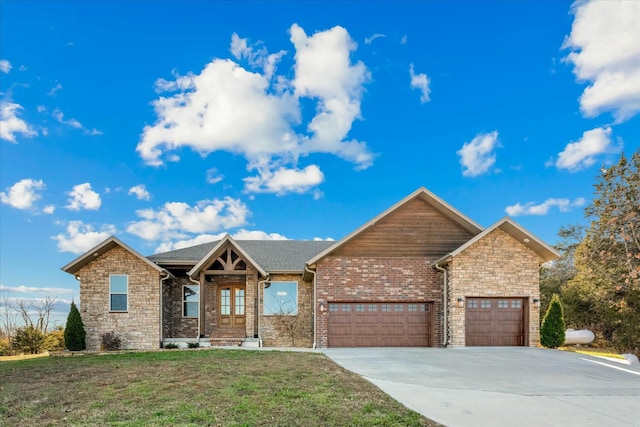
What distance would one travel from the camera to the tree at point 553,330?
16.6 m

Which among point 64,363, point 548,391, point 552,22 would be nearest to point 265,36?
point 552,22

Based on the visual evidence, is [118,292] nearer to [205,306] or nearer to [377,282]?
[205,306]

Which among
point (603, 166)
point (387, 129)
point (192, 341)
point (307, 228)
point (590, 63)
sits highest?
point (590, 63)

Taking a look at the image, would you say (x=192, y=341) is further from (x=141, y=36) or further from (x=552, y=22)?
(x=552, y=22)

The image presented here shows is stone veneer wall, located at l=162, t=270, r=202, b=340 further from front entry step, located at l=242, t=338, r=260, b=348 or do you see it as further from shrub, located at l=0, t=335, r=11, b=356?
shrub, located at l=0, t=335, r=11, b=356

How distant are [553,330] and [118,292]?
54.8 ft

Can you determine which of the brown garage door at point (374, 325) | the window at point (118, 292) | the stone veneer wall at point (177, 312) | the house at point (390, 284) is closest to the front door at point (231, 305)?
the house at point (390, 284)

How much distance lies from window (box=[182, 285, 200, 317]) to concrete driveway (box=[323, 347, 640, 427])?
7.01m

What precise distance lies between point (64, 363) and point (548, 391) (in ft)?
42.6

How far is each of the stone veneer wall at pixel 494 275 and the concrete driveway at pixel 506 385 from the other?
1.56 meters

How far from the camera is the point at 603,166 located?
21156mm

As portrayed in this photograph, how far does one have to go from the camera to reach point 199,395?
8.00 m

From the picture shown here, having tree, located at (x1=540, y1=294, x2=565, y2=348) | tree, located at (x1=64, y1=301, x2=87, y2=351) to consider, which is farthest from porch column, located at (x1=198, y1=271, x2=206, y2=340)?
tree, located at (x1=540, y1=294, x2=565, y2=348)

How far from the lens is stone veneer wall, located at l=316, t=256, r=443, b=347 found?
17.0 meters
